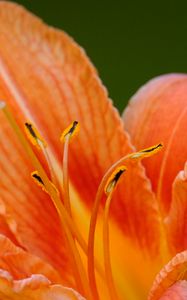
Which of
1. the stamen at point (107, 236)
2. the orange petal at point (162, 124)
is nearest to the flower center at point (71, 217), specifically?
the stamen at point (107, 236)

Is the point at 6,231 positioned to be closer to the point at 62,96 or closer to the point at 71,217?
the point at 71,217

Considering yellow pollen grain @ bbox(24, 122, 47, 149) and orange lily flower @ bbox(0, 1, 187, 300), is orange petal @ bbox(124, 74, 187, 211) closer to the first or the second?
orange lily flower @ bbox(0, 1, 187, 300)

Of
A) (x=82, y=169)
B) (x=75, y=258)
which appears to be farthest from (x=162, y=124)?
(x=75, y=258)

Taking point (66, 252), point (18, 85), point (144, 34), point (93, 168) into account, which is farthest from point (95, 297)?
point (144, 34)

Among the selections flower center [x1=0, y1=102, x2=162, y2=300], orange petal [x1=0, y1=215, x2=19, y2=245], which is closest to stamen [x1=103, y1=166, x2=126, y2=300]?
flower center [x1=0, y1=102, x2=162, y2=300]

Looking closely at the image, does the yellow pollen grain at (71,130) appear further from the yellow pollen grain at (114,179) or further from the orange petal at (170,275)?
the orange petal at (170,275)

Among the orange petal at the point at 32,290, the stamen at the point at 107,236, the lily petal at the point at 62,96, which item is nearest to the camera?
the orange petal at the point at 32,290

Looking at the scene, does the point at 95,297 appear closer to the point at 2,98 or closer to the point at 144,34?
the point at 2,98
